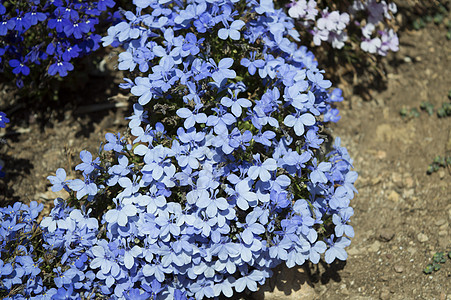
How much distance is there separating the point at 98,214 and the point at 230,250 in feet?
2.83

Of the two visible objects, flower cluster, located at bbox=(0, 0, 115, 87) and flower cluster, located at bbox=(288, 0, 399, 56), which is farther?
flower cluster, located at bbox=(288, 0, 399, 56)

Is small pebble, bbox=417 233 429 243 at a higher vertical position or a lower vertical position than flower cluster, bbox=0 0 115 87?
lower

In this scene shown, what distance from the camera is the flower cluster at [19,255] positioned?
2723mm

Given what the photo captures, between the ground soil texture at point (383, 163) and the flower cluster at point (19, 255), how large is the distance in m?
0.46

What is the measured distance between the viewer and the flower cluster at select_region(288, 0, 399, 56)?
3.68 meters

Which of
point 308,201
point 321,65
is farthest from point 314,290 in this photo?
point 321,65

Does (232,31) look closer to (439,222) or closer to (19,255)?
(19,255)

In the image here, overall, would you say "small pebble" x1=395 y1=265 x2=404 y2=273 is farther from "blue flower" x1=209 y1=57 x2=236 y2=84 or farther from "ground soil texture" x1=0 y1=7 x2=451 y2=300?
"blue flower" x1=209 y1=57 x2=236 y2=84

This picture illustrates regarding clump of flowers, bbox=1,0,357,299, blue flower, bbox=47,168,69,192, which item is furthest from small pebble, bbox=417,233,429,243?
blue flower, bbox=47,168,69,192

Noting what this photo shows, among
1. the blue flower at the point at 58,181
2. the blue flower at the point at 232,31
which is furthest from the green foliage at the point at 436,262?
the blue flower at the point at 58,181

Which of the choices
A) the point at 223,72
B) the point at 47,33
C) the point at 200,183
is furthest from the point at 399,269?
the point at 47,33

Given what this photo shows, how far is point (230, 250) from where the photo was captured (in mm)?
2750

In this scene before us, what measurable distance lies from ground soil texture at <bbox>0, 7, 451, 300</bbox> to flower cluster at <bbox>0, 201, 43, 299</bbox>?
464 millimetres

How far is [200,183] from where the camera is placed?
2703mm
